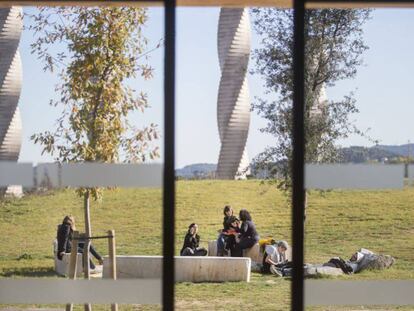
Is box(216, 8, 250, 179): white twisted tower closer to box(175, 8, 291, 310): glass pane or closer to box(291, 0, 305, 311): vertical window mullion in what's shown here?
box(175, 8, 291, 310): glass pane

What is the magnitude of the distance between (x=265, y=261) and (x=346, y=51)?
2.37m

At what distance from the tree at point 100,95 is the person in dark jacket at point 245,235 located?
209 centimetres

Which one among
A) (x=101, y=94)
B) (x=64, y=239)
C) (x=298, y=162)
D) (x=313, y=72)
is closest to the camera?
(x=298, y=162)

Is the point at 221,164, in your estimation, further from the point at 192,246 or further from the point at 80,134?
the point at 80,134

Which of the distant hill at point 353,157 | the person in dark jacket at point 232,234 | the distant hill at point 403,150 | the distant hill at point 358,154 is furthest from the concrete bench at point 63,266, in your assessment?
the distant hill at point 403,150

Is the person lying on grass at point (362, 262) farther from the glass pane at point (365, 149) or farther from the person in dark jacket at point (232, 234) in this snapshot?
the person in dark jacket at point (232, 234)

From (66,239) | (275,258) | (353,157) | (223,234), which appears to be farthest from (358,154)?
(66,239)

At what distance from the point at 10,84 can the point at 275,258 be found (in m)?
3.20

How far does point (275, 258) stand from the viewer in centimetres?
802

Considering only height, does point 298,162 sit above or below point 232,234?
above

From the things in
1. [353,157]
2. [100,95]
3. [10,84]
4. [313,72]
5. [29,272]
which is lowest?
[29,272]

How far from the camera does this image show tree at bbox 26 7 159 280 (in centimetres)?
583

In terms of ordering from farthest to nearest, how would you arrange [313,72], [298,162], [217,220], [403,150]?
[217,220]
[313,72]
[403,150]
[298,162]

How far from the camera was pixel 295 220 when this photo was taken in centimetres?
302
